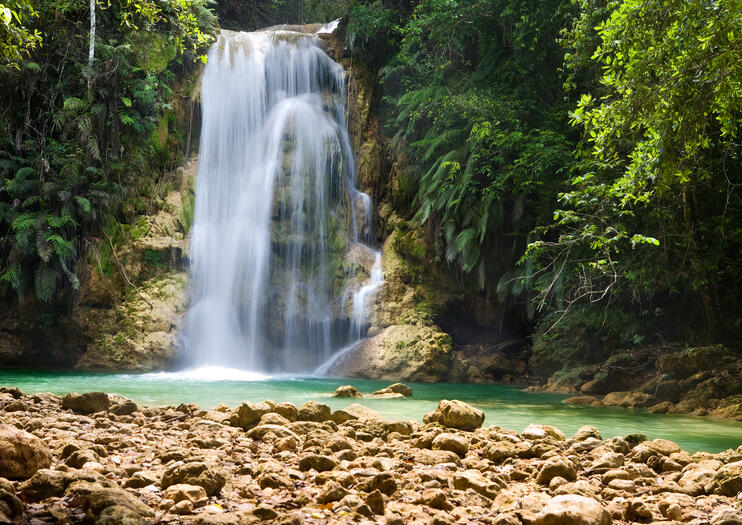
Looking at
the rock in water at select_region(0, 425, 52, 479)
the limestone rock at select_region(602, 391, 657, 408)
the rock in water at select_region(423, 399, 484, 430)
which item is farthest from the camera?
the limestone rock at select_region(602, 391, 657, 408)

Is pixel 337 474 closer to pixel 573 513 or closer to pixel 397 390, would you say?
pixel 573 513

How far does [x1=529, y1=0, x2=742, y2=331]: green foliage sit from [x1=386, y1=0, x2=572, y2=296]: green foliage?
8.71 ft

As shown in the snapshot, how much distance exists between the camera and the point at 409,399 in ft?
33.8

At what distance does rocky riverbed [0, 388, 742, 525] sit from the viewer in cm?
285

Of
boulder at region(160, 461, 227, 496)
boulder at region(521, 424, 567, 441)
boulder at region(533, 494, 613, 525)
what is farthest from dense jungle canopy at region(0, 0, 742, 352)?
boulder at region(160, 461, 227, 496)

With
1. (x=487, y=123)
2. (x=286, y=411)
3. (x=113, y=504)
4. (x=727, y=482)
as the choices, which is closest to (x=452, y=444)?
(x=727, y=482)

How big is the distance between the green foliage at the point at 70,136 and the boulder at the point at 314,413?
1111 centimetres

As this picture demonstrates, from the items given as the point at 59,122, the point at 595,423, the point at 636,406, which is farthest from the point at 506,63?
the point at 59,122

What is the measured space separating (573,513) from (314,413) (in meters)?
3.51

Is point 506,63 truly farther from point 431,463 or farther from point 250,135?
point 431,463

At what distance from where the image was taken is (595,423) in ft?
25.7

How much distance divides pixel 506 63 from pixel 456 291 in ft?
21.3

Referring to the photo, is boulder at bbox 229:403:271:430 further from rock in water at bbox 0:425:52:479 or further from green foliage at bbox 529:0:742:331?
green foliage at bbox 529:0:742:331

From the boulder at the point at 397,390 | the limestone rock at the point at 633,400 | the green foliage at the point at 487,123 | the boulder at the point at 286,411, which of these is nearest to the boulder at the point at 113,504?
the boulder at the point at 286,411
